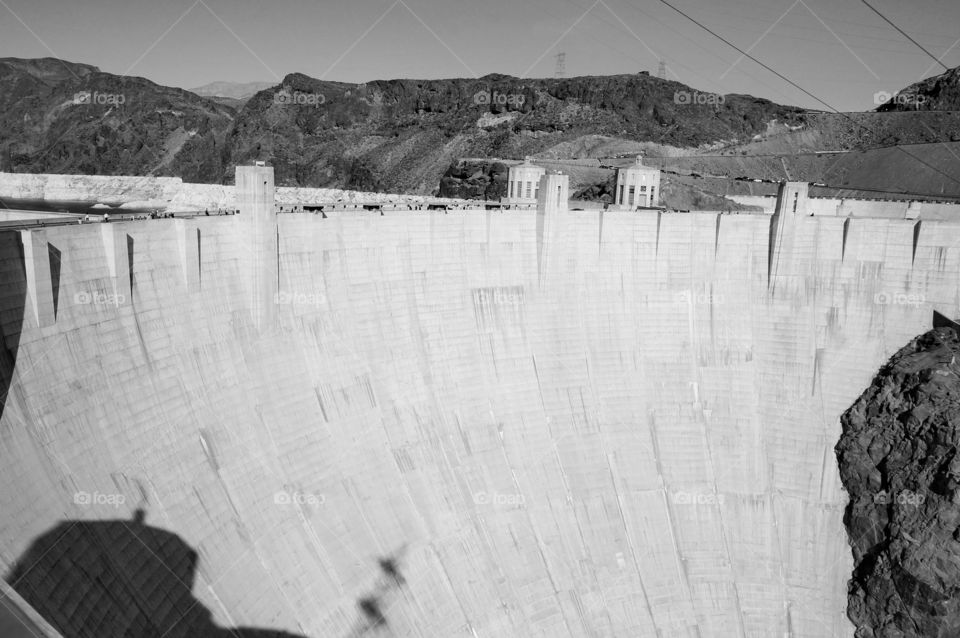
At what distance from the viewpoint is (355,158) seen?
275ft

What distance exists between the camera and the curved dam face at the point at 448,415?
44.4 ft

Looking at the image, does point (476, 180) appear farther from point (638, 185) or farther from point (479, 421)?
point (479, 421)

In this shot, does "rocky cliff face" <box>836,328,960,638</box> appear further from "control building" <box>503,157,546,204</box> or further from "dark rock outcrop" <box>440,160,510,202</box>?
"dark rock outcrop" <box>440,160,510,202</box>

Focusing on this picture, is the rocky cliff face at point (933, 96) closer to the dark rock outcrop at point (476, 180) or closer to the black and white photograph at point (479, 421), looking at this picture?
the dark rock outcrop at point (476, 180)

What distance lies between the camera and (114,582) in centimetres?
1265

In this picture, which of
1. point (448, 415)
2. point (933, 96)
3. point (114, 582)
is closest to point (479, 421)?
point (448, 415)

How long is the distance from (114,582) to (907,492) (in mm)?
20699

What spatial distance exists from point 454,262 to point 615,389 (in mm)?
6755

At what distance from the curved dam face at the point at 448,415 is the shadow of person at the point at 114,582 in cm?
5

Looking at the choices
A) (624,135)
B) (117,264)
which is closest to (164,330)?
(117,264)

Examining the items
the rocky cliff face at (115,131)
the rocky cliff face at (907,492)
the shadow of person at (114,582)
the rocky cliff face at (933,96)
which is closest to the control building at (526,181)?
the rocky cliff face at (907,492)

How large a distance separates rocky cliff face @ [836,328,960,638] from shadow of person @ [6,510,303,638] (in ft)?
57.0

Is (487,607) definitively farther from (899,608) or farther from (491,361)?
(899,608)

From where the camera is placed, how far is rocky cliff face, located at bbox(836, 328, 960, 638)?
65.5 ft
